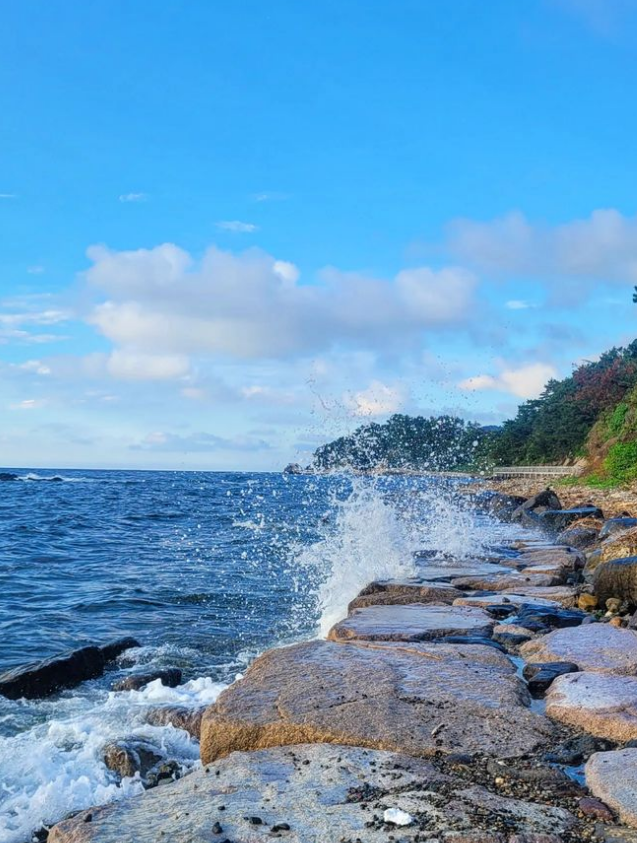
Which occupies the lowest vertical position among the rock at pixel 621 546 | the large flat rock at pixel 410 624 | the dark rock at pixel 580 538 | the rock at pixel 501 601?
the dark rock at pixel 580 538

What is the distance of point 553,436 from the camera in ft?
167

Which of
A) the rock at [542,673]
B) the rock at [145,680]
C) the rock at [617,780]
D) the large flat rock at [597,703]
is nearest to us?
the rock at [617,780]

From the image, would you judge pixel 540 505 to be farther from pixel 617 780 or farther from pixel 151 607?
pixel 617 780

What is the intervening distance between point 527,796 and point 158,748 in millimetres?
2935

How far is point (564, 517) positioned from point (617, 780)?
15449 millimetres

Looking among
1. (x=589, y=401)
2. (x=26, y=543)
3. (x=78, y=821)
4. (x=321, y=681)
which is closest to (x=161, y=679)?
(x=321, y=681)

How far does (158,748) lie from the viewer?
16.0 ft

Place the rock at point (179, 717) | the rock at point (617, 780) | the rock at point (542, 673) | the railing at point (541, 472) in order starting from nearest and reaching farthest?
the rock at point (617, 780) → the rock at point (542, 673) → the rock at point (179, 717) → the railing at point (541, 472)

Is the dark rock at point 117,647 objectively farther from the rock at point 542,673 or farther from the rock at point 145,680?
the rock at point 542,673

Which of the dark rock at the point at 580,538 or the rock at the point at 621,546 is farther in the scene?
the dark rock at the point at 580,538

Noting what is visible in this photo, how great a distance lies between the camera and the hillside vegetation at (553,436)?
67.9ft

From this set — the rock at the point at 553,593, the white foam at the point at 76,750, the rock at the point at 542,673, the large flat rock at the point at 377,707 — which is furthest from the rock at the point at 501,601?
the white foam at the point at 76,750

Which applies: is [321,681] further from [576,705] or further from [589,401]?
[589,401]

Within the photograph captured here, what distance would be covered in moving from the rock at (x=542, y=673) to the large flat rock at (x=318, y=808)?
4.58 feet
